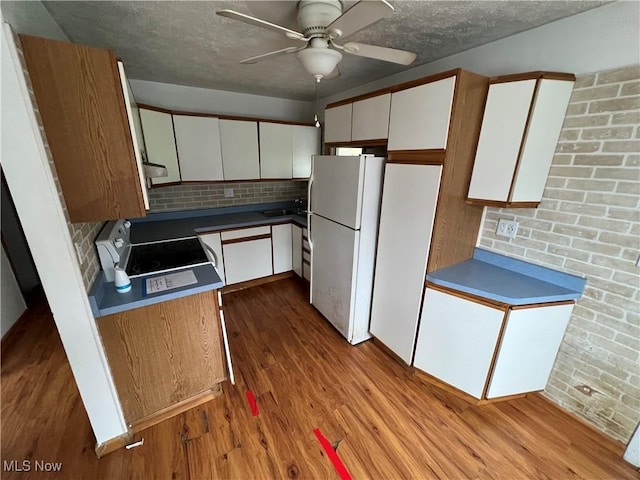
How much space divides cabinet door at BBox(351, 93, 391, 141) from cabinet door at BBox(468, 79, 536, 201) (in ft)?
2.10

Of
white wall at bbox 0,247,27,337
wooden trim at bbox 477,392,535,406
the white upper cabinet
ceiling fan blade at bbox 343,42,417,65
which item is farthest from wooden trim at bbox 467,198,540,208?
white wall at bbox 0,247,27,337

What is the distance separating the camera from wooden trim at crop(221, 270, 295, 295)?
3265mm

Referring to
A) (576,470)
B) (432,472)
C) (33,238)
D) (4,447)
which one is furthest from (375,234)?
(4,447)

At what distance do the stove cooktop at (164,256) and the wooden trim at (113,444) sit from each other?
0.96 metres

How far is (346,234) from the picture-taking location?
2189 mm

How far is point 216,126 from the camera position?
2859 mm

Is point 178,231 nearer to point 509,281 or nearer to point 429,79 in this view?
point 429,79

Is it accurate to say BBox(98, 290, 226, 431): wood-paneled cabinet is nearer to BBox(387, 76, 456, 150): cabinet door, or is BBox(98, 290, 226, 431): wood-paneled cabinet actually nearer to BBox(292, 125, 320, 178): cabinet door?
BBox(387, 76, 456, 150): cabinet door

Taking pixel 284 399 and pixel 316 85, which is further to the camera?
pixel 316 85

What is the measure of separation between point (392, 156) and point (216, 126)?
2043 millimetres

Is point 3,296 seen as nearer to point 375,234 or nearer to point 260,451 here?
point 260,451

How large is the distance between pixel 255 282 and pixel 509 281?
2.75 m
